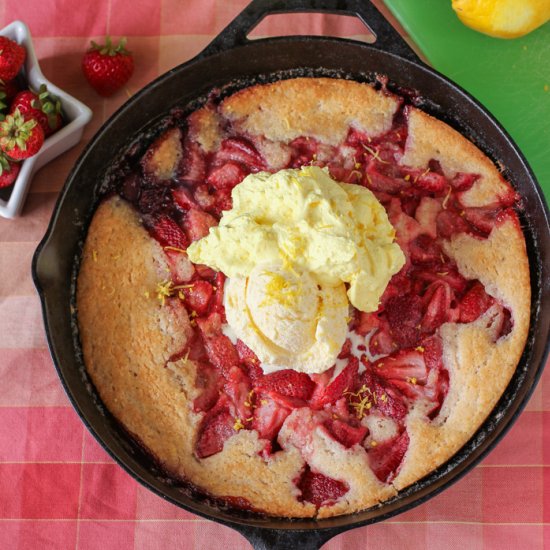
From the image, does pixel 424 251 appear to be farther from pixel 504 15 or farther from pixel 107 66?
pixel 107 66

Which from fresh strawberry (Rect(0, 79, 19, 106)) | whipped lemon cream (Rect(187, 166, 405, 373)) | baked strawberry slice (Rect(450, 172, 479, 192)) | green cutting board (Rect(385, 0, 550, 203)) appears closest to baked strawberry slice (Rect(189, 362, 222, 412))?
whipped lemon cream (Rect(187, 166, 405, 373))

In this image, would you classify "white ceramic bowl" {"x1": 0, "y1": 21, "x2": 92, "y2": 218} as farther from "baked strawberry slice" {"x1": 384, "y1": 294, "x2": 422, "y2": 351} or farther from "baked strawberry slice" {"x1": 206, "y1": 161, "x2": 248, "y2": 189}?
"baked strawberry slice" {"x1": 384, "y1": 294, "x2": 422, "y2": 351}

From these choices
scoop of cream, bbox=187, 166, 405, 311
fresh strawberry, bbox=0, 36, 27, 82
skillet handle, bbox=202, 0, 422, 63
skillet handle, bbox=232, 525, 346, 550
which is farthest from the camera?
fresh strawberry, bbox=0, 36, 27, 82

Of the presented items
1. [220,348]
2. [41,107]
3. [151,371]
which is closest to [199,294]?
[220,348]

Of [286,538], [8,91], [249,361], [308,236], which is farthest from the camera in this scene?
[8,91]

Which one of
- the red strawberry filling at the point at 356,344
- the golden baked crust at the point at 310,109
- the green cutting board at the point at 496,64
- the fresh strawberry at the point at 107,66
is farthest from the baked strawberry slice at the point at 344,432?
the fresh strawberry at the point at 107,66

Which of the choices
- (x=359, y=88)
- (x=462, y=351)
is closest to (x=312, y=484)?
(x=462, y=351)

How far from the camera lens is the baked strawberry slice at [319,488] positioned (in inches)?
103

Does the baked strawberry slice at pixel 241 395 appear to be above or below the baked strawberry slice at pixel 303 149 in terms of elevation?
below

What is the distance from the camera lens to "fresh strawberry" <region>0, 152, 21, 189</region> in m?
2.66

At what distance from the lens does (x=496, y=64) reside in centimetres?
297

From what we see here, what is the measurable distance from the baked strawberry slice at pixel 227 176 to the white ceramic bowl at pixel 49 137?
A: 0.55 metres

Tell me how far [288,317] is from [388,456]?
2.18 feet

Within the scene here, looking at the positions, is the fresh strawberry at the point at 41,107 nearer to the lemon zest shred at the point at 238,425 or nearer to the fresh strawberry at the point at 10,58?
the fresh strawberry at the point at 10,58
